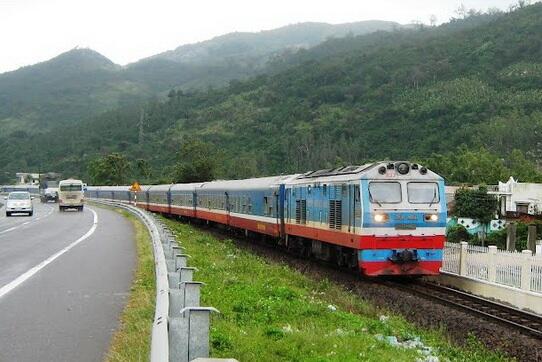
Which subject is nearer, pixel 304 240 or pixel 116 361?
pixel 116 361

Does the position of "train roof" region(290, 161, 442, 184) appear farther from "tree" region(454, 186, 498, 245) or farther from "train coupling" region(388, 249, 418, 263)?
"tree" region(454, 186, 498, 245)

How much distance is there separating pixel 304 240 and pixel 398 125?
10498cm

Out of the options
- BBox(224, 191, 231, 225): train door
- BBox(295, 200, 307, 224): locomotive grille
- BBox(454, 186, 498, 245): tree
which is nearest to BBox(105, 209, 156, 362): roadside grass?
BBox(295, 200, 307, 224): locomotive grille

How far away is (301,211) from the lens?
22.8 meters

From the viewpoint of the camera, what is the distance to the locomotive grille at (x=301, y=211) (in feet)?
73.2

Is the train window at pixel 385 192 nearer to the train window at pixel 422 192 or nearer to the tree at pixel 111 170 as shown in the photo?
the train window at pixel 422 192

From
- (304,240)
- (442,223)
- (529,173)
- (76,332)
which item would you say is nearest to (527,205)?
(529,173)

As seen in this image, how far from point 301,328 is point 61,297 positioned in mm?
4261

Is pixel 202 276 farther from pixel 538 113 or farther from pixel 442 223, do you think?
pixel 538 113

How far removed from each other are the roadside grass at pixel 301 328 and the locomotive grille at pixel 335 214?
2.56 meters

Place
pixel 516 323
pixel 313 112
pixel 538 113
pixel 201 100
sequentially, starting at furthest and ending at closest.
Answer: pixel 201 100, pixel 313 112, pixel 538 113, pixel 516 323

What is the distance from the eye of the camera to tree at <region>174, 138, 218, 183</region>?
295 ft

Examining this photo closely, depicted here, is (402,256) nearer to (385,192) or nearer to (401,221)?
(401,221)

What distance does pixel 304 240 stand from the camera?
2377 cm
